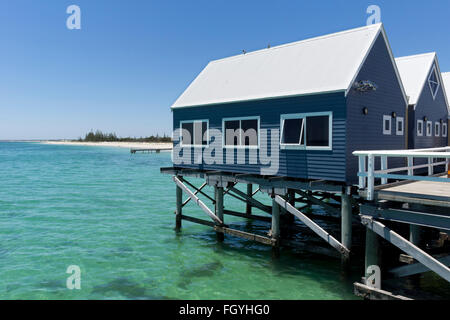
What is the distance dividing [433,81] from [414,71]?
47.9 inches

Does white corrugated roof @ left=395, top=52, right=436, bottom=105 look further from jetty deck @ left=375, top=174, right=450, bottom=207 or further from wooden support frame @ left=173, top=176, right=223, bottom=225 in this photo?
wooden support frame @ left=173, top=176, right=223, bottom=225

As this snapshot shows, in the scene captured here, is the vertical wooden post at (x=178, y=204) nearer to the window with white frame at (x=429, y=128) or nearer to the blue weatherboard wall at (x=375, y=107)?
the blue weatherboard wall at (x=375, y=107)

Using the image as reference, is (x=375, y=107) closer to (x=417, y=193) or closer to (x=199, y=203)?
(x=417, y=193)

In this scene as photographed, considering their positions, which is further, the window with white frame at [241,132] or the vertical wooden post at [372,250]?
the window with white frame at [241,132]

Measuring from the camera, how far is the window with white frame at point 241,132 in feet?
47.1

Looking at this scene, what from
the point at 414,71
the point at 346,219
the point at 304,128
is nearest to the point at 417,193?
the point at 346,219

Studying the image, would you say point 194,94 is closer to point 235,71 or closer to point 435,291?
point 235,71

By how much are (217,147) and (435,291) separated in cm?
933

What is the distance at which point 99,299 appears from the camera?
36.6ft

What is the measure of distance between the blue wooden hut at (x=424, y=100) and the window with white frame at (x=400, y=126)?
27.9 inches

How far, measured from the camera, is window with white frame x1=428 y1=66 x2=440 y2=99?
1728 centimetres

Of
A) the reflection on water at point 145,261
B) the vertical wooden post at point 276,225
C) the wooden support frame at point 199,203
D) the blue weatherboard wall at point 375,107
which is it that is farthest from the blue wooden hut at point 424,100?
the wooden support frame at point 199,203
